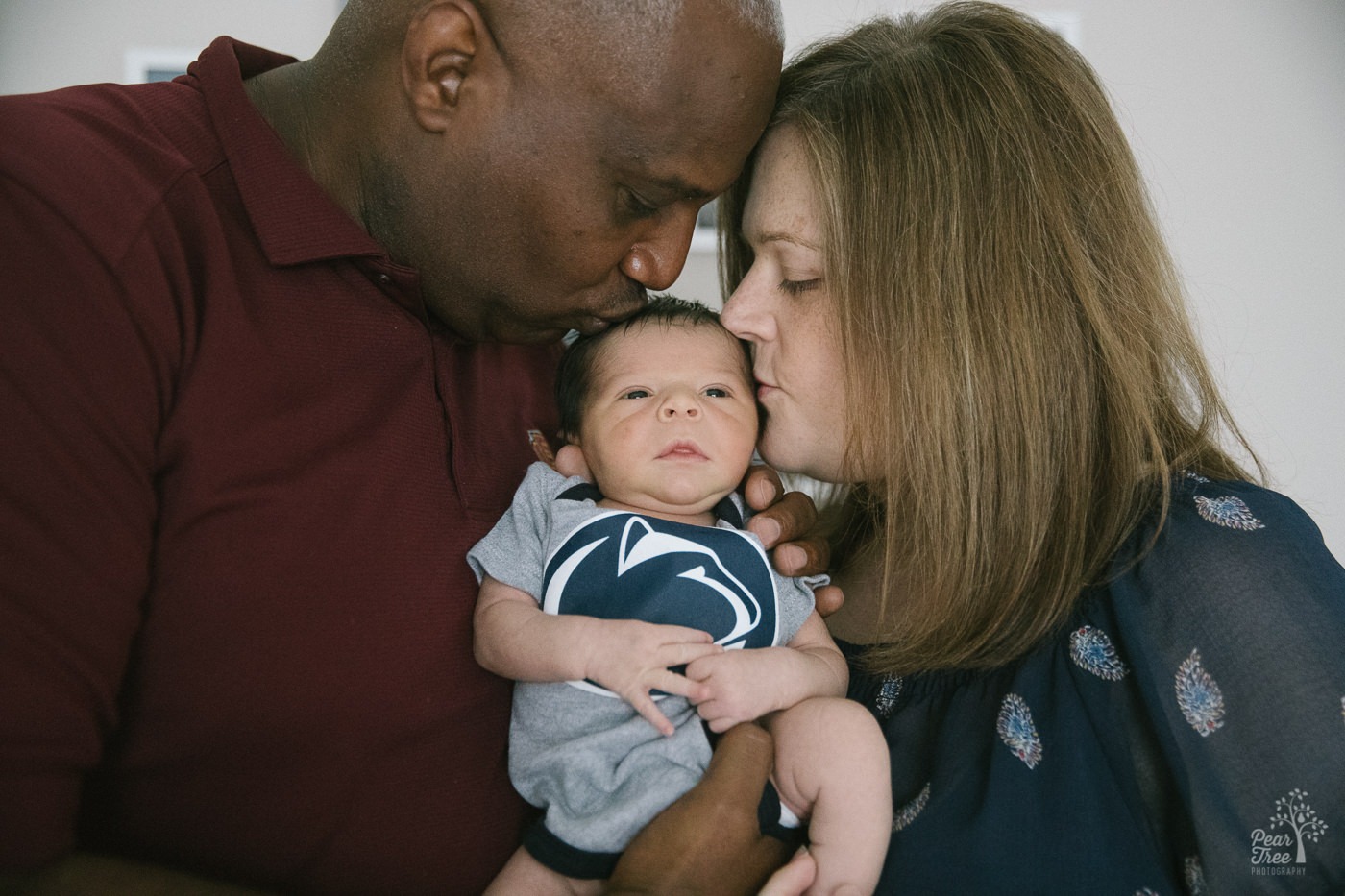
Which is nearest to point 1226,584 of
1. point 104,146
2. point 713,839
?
point 713,839

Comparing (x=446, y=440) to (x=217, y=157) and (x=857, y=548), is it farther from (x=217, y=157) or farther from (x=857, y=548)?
(x=857, y=548)

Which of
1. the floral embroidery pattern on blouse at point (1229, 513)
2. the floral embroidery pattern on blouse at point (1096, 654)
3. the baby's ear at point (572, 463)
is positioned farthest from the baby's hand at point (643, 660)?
the floral embroidery pattern on blouse at point (1229, 513)

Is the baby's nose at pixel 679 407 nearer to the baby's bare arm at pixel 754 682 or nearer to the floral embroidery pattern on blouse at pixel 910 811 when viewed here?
the baby's bare arm at pixel 754 682

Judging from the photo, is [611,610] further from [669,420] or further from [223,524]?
[223,524]

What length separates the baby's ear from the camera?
5.24ft

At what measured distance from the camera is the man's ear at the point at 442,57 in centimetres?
132

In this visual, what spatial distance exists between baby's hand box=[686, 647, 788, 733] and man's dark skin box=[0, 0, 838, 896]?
0.04 metres

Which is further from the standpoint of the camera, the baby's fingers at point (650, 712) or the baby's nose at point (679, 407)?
the baby's nose at point (679, 407)

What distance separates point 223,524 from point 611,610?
0.55 metres

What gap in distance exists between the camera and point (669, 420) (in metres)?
1.53

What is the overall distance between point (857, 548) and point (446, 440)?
0.90 meters

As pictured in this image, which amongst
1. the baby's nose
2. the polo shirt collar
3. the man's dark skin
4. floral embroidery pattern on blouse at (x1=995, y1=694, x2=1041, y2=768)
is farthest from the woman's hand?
the polo shirt collar

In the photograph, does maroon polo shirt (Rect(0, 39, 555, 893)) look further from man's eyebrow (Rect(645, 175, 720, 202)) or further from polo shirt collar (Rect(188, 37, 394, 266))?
man's eyebrow (Rect(645, 175, 720, 202))

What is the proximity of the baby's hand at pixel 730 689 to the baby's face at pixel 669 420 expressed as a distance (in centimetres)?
30
